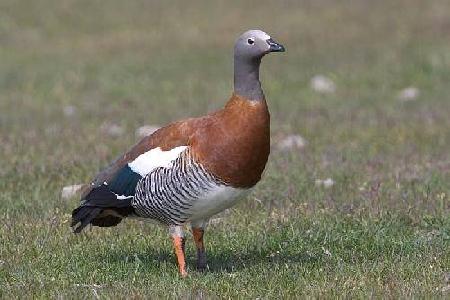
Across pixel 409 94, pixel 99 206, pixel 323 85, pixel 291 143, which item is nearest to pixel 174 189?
pixel 99 206

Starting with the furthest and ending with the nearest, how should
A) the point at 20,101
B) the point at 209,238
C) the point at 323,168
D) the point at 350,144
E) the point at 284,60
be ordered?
the point at 284,60
the point at 20,101
the point at 350,144
the point at 323,168
the point at 209,238

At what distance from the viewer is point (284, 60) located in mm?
22156

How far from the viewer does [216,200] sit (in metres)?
7.66

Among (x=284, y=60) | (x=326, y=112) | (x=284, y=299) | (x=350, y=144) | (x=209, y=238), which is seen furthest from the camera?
(x=284, y=60)

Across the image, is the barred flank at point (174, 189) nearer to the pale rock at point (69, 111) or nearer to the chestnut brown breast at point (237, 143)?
the chestnut brown breast at point (237, 143)

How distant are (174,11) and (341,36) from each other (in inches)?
224

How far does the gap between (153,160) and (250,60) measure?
0.98 meters

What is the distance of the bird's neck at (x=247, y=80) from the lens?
305 inches

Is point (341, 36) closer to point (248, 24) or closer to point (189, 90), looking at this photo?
point (248, 24)

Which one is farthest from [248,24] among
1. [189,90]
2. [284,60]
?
[189,90]

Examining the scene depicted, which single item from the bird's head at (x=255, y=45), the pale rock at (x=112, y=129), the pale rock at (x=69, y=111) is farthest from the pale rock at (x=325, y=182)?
the pale rock at (x=69, y=111)

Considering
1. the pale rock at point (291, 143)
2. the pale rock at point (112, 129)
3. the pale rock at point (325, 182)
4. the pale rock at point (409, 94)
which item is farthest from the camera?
the pale rock at point (409, 94)

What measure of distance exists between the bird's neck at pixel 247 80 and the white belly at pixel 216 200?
0.66m

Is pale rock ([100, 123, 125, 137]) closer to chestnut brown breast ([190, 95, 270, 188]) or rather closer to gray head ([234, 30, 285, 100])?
gray head ([234, 30, 285, 100])
